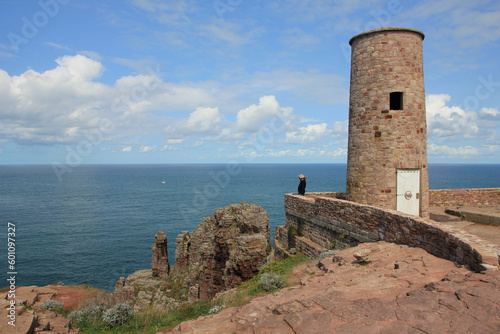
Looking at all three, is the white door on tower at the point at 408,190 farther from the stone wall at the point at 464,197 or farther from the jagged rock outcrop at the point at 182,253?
the jagged rock outcrop at the point at 182,253

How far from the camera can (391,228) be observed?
38.4ft

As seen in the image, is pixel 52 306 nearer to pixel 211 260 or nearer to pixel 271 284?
pixel 271 284

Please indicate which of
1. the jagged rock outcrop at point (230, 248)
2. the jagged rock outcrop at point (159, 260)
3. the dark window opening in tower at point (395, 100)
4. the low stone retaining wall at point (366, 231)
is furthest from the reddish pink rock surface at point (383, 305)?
the jagged rock outcrop at point (159, 260)

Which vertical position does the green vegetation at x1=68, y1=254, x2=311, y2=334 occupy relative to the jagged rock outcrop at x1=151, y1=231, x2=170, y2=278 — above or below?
above

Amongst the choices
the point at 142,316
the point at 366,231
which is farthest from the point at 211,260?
the point at 366,231

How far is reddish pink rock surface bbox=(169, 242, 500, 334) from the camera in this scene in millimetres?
5758

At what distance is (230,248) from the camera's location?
2495 centimetres

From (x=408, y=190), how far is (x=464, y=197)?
28.7 feet

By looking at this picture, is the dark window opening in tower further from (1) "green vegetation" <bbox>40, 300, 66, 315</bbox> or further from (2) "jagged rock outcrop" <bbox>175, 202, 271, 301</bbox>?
(1) "green vegetation" <bbox>40, 300, 66, 315</bbox>

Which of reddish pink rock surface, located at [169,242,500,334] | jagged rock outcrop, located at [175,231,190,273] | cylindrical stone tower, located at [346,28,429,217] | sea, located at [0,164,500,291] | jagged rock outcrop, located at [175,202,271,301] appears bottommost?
sea, located at [0,164,500,291]

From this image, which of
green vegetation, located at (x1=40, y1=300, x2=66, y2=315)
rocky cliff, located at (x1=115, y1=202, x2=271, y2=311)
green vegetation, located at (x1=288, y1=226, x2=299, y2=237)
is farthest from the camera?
rocky cliff, located at (x1=115, y1=202, x2=271, y2=311)

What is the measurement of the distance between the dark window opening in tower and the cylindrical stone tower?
5 cm

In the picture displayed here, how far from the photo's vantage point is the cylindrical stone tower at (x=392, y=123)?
52.5 feet

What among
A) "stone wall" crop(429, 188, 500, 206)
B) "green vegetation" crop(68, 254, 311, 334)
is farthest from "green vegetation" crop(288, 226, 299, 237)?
"stone wall" crop(429, 188, 500, 206)
